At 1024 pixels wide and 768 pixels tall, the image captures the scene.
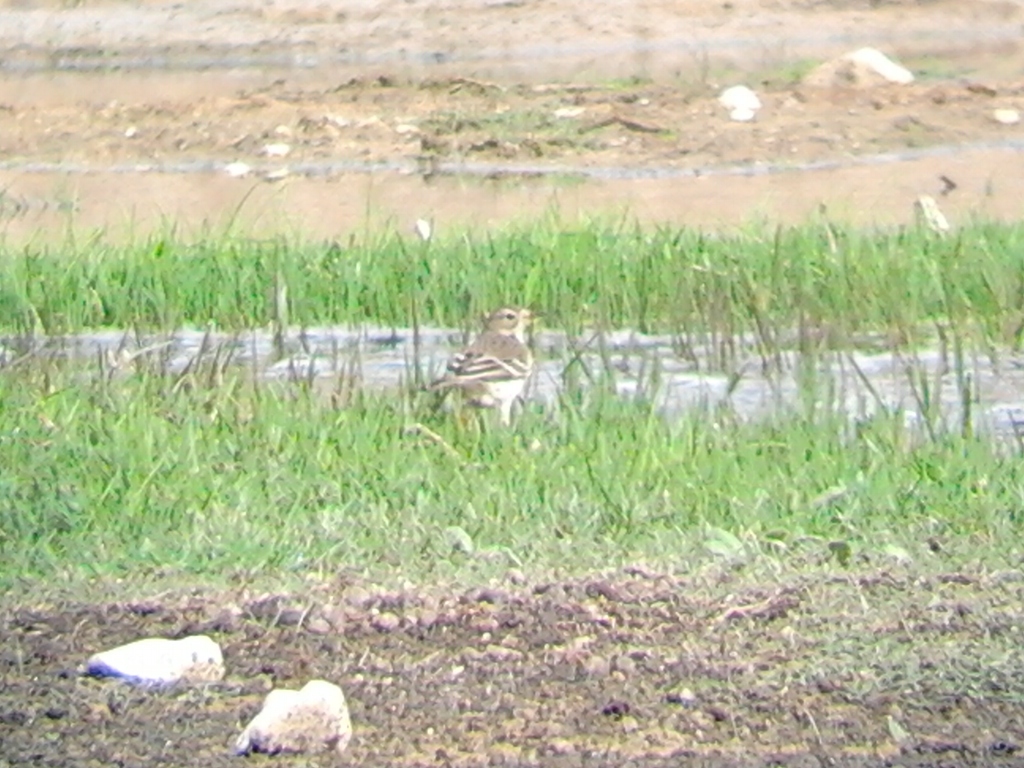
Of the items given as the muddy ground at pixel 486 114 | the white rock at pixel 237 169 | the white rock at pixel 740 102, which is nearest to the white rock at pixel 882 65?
the muddy ground at pixel 486 114

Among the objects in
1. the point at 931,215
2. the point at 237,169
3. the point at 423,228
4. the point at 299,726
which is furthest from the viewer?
the point at 237,169

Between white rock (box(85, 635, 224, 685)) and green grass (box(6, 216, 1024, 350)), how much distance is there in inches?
112

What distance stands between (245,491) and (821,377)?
1867 millimetres

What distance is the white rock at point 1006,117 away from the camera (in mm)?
11711

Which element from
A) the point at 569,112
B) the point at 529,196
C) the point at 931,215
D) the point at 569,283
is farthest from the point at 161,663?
the point at 569,112

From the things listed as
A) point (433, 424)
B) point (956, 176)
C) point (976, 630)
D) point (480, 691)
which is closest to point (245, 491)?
point (433, 424)

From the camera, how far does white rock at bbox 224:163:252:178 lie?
11391 mm

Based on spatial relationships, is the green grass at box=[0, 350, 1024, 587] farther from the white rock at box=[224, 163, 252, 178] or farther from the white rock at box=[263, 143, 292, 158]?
the white rock at box=[263, 143, 292, 158]

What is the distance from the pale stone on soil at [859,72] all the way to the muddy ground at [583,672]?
23.0 ft

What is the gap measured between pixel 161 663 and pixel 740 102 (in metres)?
7.65

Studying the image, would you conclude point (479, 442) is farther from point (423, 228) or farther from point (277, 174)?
point (277, 174)

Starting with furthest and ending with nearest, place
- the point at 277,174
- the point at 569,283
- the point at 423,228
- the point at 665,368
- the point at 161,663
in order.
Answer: the point at 277,174 < the point at 423,228 < the point at 569,283 < the point at 665,368 < the point at 161,663

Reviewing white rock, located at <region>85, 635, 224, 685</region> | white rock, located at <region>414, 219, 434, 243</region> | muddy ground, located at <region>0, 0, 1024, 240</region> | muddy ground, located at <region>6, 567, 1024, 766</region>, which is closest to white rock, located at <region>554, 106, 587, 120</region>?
muddy ground, located at <region>0, 0, 1024, 240</region>

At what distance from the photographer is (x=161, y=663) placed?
484 cm
